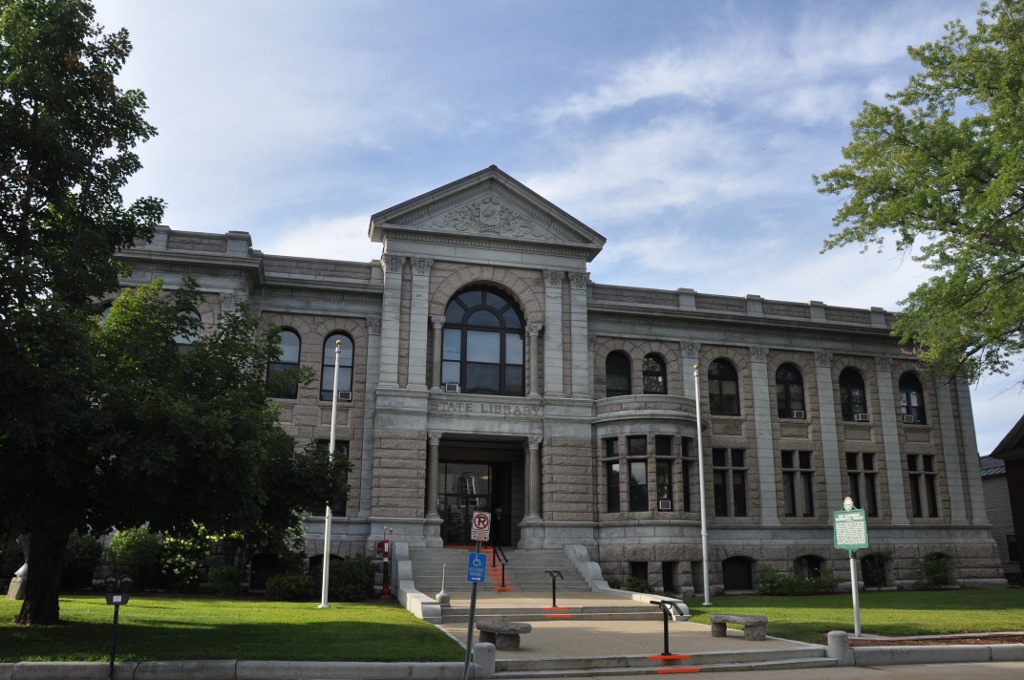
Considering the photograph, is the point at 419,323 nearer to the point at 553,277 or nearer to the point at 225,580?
the point at 553,277

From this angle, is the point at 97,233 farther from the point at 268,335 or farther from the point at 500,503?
the point at 500,503

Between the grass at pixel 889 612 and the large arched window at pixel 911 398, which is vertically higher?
the large arched window at pixel 911 398

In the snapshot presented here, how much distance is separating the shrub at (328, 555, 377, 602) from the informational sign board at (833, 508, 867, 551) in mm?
14172

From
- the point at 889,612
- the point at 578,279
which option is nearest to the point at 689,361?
the point at 578,279

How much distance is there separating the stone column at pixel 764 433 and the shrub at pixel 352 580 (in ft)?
53.5

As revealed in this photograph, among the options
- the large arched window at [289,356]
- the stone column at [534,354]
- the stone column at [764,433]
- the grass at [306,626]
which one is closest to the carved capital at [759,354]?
the stone column at [764,433]

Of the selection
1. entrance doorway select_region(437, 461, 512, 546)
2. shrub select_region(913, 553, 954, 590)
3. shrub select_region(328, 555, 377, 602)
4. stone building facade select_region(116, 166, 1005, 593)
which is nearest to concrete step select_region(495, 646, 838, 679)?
shrub select_region(328, 555, 377, 602)

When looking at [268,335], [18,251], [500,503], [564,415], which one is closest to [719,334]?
[564,415]

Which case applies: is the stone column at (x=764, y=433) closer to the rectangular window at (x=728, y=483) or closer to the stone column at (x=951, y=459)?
the rectangular window at (x=728, y=483)

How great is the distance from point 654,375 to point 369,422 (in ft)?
39.1

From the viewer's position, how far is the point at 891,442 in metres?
35.8

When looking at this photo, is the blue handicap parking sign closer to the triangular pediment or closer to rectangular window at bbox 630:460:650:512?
rectangular window at bbox 630:460:650:512

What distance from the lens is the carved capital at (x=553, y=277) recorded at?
106ft

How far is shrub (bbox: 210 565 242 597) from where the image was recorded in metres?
24.9
